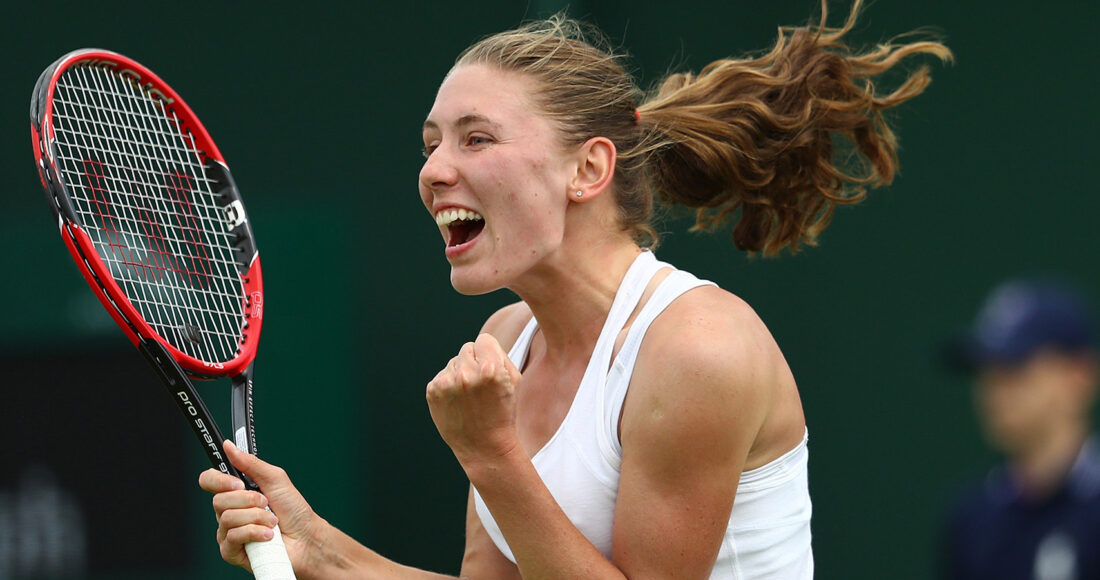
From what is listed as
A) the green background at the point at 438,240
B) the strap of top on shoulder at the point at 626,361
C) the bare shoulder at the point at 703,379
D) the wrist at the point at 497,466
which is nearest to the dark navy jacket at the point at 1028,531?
the bare shoulder at the point at 703,379

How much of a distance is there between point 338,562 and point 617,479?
446 mm

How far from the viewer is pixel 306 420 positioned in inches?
119

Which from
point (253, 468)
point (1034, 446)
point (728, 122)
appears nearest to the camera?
point (1034, 446)

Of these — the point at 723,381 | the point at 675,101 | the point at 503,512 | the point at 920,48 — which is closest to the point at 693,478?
the point at 723,381

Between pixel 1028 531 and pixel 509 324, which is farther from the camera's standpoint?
pixel 509 324

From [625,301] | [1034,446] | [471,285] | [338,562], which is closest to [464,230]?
[471,285]

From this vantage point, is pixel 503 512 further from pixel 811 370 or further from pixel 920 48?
pixel 811 370

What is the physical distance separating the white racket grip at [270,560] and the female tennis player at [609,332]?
21 mm

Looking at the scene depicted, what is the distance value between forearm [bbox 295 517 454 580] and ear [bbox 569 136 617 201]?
1.93ft

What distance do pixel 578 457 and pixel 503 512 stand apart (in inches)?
6.5

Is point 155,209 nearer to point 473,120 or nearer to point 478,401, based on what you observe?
point 473,120

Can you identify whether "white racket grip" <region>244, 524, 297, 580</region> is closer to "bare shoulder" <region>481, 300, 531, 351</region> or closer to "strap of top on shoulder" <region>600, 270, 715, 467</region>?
"strap of top on shoulder" <region>600, 270, 715, 467</region>

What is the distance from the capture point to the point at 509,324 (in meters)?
2.12

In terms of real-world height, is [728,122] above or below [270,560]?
above
